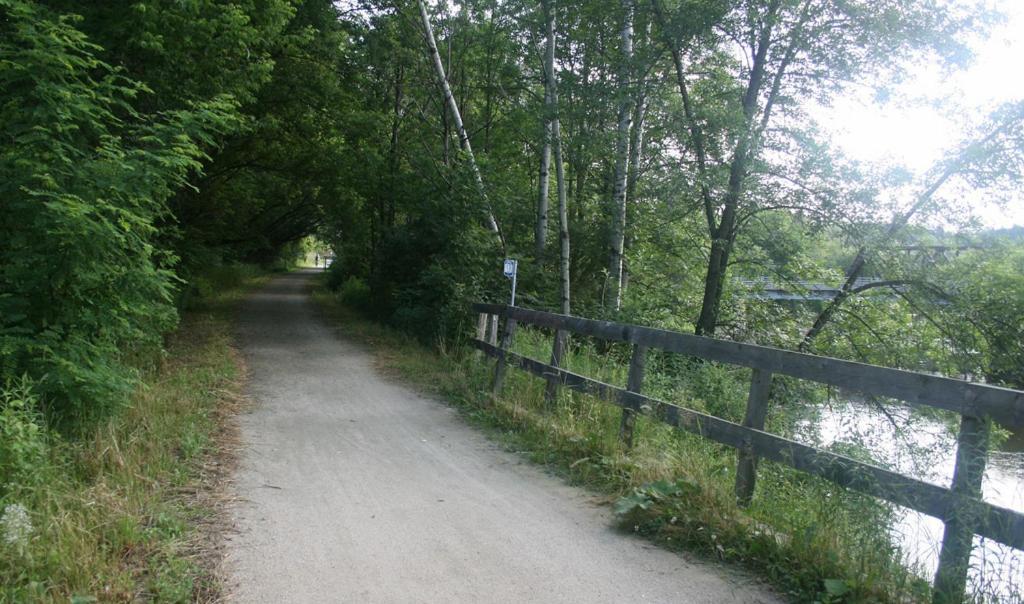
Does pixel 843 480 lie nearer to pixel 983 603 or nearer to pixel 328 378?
pixel 983 603

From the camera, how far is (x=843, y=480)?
3.84 metres

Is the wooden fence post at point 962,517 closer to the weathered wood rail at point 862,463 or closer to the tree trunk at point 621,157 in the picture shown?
the weathered wood rail at point 862,463

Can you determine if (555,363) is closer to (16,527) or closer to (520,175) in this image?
(16,527)

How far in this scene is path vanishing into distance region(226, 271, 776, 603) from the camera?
357cm

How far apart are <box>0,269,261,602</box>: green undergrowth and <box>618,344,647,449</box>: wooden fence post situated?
10.7ft

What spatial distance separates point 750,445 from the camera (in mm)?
4477

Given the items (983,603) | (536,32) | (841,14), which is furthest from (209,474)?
(536,32)

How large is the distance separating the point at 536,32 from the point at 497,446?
992 cm

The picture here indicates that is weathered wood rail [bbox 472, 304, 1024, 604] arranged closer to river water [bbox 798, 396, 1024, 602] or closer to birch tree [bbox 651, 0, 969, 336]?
river water [bbox 798, 396, 1024, 602]

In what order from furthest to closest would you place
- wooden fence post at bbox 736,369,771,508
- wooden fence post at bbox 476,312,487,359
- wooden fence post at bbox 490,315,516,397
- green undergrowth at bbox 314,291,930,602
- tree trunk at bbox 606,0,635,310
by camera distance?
tree trunk at bbox 606,0,635,310
wooden fence post at bbox 476,312,487,359
wooden fence post at bbox 490,315,516,397
wooden fence post at bbox 736,369,771,508
green undergrowth at bbox 314,291,930,602

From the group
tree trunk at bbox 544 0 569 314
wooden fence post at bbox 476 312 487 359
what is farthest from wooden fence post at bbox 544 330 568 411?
tree trunk at bbox 544 0 569 314

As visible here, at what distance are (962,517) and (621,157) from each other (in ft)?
32.1

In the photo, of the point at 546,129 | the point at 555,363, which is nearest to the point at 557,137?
the point at 546,129

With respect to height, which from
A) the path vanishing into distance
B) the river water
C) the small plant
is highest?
the river water
